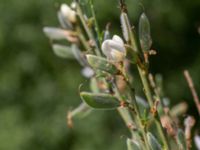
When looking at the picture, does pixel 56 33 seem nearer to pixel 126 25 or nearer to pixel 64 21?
pixel 64 21

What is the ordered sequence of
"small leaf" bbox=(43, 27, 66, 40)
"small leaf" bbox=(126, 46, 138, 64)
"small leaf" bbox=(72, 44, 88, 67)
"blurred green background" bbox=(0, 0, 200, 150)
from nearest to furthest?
"small leaf" bbox=(126, 46, 138, 64), "small leaf" bbox=(72, 44, 88, 67), "small leaf" bbox=(43, 27, 66, 40), "blurred green background" bbox=(0, 0, 200, 150)

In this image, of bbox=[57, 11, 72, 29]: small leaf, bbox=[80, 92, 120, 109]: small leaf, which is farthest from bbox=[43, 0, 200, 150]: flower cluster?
bbox=[57, 11, 72, 29]: small leaf

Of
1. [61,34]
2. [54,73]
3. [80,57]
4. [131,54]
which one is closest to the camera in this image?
[131,54]

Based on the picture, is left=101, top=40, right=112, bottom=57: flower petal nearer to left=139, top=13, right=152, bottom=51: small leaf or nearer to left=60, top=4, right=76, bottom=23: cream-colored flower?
left=139, top=13, right=152, bottom=51: small leaf

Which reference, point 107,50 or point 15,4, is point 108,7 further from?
point 107,50

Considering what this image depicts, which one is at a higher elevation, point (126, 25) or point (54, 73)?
point (126, 25)

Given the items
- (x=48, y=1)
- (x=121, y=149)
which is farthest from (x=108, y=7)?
(x=121, y=149)

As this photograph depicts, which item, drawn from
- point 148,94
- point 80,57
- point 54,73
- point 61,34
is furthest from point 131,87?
point 54,73
